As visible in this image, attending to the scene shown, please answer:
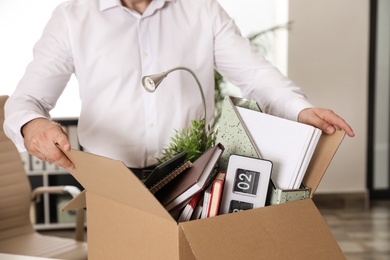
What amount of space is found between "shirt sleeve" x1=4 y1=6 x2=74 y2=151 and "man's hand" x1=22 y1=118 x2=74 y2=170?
19cm

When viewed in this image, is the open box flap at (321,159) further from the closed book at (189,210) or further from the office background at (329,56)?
the office background at (329,56)

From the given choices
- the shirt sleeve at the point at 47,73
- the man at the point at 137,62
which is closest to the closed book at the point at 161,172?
the shirt sleeve at the point at 47,73

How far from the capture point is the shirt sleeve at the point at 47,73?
1440 millimetres

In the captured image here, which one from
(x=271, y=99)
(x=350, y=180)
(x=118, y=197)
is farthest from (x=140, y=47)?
(x=350, y=180)

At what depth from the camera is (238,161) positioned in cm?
99

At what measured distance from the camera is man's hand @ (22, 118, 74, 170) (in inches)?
40.1

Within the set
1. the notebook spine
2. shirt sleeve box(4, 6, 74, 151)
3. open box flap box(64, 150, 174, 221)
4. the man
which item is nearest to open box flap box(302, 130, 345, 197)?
the notebook spine

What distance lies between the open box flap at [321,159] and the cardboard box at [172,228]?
0.04 meters

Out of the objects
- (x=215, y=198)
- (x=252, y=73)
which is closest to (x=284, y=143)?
(x=215, y=198)

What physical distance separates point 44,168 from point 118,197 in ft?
12.2

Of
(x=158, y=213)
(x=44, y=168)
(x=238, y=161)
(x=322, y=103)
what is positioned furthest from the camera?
(x=322, y=103)

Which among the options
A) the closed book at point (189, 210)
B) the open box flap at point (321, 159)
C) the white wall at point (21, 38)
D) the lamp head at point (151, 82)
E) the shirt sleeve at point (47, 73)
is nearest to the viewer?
the closed book at point (189, 210)

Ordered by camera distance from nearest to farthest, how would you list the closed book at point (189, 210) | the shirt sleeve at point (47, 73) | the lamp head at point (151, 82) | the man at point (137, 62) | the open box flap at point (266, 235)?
the open box flap at point (266, 235) < the closed book at point (189, 210) < the lamp head at point (151, 82) < the shirt sleeve at point (47, 73) < the man at point (137, 62)

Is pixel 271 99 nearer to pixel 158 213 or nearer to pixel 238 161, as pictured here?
pixel 238 161
